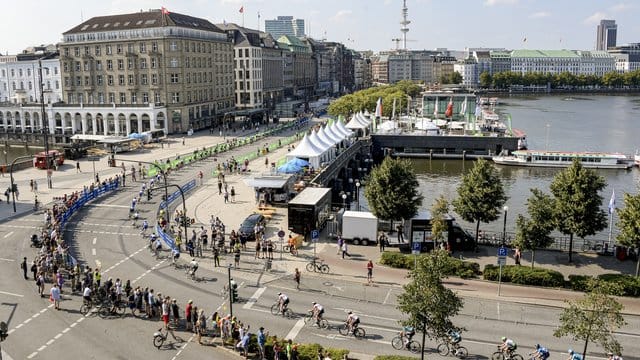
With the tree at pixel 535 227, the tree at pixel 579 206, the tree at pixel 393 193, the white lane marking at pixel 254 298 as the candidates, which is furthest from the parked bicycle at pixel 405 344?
the tree at pixel 579 206

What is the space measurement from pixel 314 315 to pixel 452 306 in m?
8.27

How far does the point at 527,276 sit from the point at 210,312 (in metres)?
18.6

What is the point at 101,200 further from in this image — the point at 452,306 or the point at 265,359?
the point at 452,306

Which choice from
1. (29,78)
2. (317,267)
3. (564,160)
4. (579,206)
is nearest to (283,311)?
(317,267)

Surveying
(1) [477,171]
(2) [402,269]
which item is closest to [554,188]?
(1) [477,171]

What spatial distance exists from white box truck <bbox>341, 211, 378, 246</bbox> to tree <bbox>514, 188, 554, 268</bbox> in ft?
34.0

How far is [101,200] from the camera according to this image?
190ft

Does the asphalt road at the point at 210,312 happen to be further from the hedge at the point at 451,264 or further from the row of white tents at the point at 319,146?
the row of white tents at the point at 319,146

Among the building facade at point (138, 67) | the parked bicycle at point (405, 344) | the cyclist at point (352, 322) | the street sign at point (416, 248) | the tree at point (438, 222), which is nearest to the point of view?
the parked bicycle at point (405, 344)

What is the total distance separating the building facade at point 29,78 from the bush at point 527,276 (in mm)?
115609

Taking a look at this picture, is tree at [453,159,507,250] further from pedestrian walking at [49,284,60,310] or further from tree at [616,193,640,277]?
pedestrian walking at [49,284,60,310]

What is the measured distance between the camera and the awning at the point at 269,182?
54.6 m

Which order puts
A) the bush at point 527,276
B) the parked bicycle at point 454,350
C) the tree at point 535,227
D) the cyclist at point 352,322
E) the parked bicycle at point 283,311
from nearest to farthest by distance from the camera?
the parked bicycle at point 454,350 → the cyclist at point 352,322 → the parked bicycle at point 283,311 → the bush at point 527,276 → the tree at point 535,227

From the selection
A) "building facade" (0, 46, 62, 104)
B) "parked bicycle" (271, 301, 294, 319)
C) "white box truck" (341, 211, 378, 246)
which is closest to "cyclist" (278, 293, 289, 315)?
"parked bicycle" (271, 301, 294, 319)
